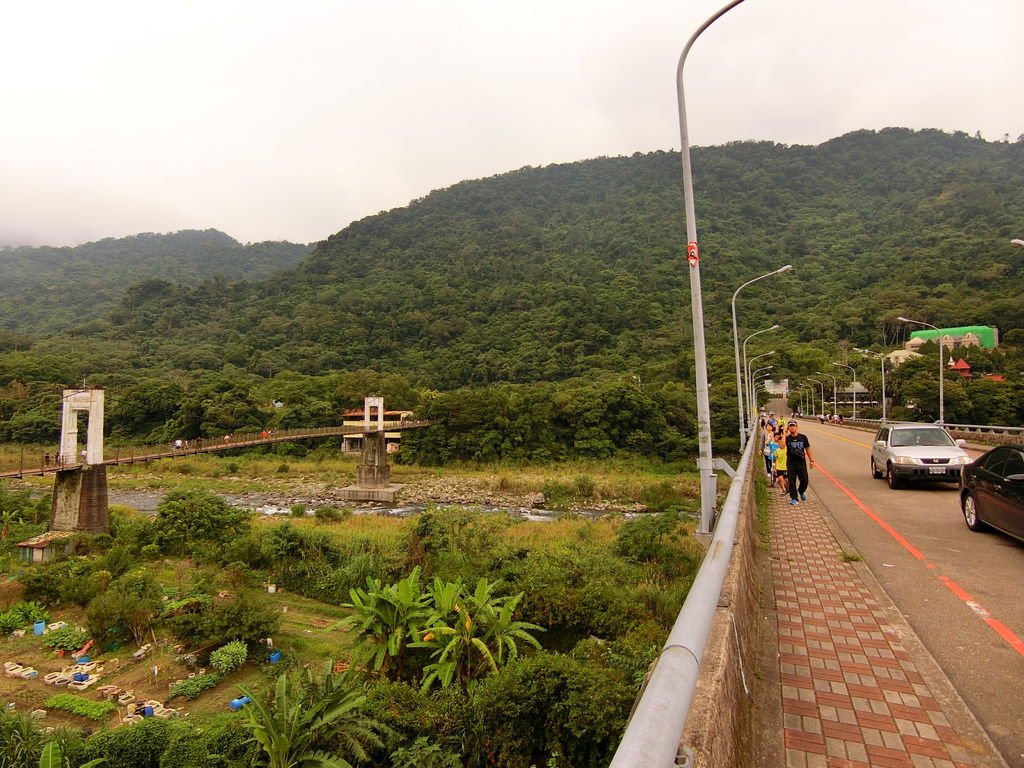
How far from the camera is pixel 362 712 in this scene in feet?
20.2

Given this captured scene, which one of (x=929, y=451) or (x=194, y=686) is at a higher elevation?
(x=929, y=451)

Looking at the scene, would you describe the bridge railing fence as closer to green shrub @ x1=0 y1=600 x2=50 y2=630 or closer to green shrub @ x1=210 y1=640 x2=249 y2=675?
green shrub @ x1=210 y1=640 x2=249 y2=675

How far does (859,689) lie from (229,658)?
35.0ft

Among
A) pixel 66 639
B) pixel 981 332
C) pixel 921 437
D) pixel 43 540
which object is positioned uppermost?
pixel 981 332

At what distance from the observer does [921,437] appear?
41.8 feet

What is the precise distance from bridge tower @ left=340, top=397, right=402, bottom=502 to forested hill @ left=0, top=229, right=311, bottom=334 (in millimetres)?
106218

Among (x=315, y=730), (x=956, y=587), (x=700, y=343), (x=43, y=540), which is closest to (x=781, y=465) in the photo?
(x=700, y=343)

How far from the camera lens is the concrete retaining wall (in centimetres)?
211

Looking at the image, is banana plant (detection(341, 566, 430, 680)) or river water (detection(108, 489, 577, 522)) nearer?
banana plant (detection(341, 566, 430, 680))

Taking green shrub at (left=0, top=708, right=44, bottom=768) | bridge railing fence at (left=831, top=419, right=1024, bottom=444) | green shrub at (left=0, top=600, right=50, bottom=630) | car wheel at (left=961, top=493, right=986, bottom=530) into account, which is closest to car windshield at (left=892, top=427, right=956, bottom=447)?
car wheel at (left=961, top=493, right=986, bottom=530)

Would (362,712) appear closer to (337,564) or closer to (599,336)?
(337,564)

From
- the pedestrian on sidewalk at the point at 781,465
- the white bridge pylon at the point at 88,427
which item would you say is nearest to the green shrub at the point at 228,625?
the pedestrian on sidewalk at the point at 781,465

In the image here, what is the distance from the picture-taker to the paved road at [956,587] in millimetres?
3664

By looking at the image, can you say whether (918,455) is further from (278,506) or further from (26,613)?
(278,506)
